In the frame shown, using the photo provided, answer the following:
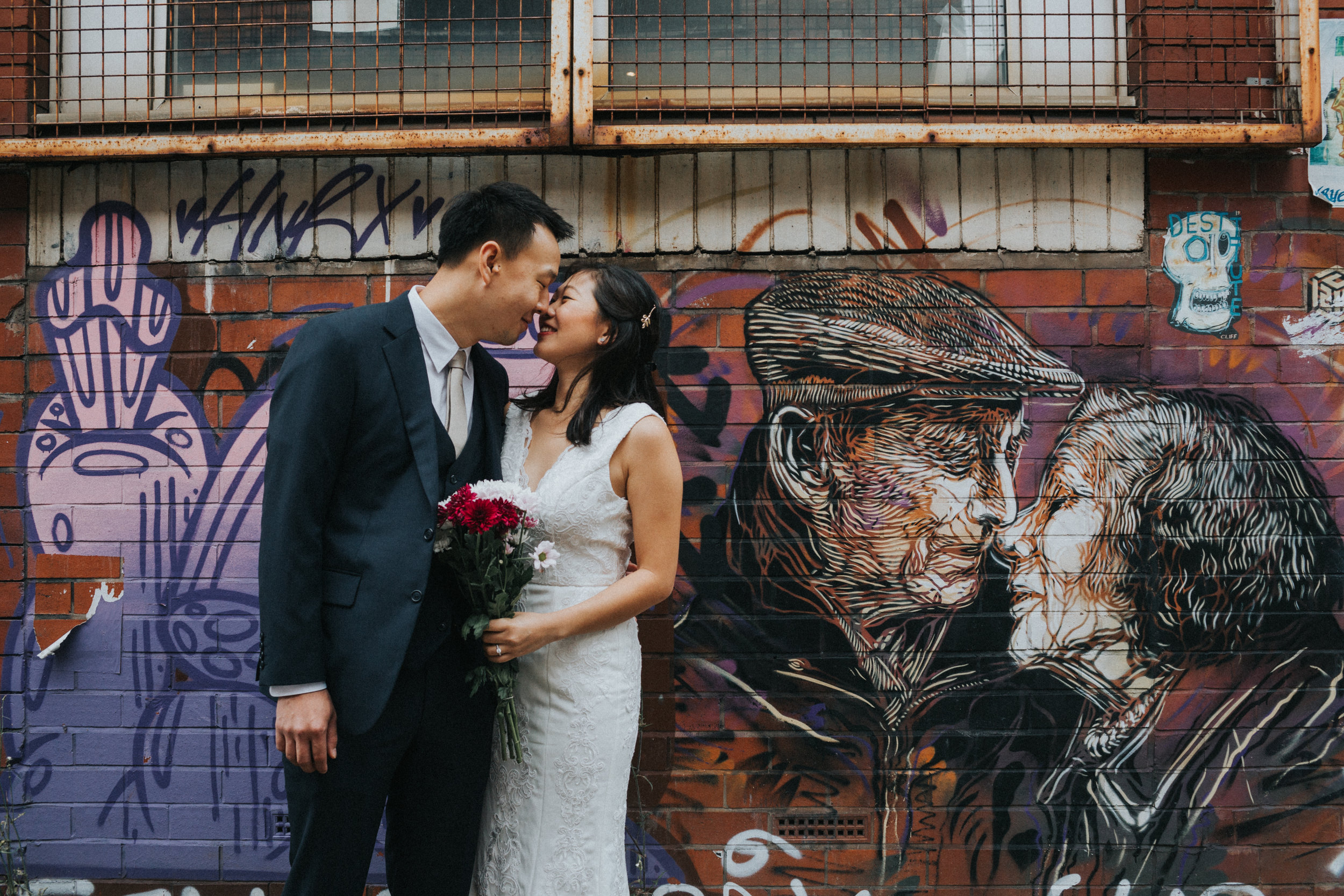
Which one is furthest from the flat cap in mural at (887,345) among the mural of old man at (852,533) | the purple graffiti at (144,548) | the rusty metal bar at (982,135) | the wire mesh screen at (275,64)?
the purple graffiti at (144,548)

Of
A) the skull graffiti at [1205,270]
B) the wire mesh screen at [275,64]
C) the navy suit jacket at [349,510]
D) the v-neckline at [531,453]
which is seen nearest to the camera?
the navy suit jacket at [349,510]

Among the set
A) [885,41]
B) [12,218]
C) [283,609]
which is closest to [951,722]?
[283,609]

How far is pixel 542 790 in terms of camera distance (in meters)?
2.20

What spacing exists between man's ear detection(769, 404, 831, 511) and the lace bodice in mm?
831

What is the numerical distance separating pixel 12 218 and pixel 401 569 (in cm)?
238

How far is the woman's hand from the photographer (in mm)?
2070

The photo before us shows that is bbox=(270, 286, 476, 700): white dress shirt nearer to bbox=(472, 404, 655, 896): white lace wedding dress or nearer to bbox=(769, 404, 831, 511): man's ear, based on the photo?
bbox=(472, 404, 655, 896): white lace wedding dress

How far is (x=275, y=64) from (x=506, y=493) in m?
2.26

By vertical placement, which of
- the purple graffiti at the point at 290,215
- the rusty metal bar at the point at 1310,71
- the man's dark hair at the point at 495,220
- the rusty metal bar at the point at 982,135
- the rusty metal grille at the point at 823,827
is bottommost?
the rusty metal grille at the point at 823,827

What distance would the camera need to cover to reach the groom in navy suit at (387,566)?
195 cm

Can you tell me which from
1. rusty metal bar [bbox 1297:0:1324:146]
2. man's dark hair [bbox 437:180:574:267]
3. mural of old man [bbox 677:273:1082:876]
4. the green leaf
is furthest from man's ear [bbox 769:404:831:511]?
rusty metal bar [bbox 1297:0:1324:146]

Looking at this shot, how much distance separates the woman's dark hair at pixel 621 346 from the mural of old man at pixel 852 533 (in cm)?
75

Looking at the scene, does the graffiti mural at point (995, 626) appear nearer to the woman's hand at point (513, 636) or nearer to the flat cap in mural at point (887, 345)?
the flat cap in mural at point (887, 345)

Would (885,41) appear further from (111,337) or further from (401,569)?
(111,337)
